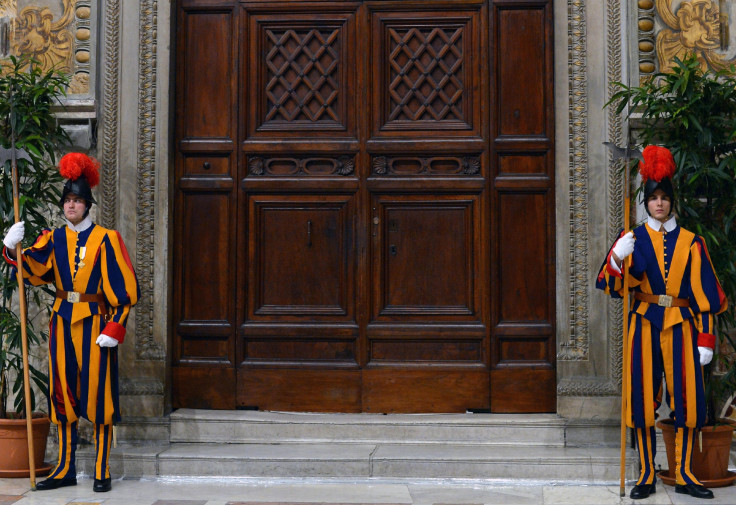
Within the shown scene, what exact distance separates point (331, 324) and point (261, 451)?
3.19 ft

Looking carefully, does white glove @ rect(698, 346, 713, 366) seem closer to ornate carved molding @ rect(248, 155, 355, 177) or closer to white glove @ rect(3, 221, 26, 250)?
ornate carved molding @ rect(248, 155, 355, 177)

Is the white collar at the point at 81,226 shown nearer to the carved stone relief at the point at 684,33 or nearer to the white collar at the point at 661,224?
the white collar at the point at 661,224

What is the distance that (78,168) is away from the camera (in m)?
5.46

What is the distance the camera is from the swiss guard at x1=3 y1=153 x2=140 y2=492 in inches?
213

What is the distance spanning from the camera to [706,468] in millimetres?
5414

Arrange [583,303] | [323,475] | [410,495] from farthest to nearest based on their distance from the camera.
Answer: [583,303]
[323,475]
[410,495]

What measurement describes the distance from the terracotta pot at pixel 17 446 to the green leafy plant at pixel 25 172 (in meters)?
0.17

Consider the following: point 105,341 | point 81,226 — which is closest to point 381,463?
point 105,341

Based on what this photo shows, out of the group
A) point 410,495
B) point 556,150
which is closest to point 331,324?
point 410,495

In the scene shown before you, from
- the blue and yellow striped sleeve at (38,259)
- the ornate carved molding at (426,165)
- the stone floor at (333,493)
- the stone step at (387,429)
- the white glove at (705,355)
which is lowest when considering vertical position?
the stone floor at (333,493)

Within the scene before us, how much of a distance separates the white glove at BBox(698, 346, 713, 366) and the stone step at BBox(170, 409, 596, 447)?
999 mm

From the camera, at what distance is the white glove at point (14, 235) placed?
17.4ft

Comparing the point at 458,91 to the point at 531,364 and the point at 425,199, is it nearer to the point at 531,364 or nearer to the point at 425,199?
the point at 425,199

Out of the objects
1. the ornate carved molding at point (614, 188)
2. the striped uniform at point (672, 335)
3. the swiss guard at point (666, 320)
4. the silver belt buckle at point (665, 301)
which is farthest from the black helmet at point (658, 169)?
the ornate carved molding at point (614, 188)
